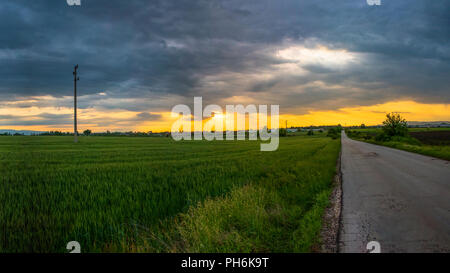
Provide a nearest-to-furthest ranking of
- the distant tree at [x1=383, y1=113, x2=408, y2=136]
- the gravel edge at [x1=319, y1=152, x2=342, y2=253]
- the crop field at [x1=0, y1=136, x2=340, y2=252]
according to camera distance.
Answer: the gravel edge at [x1=319, y1=152, x2=342, y2=253], the crop field at [x1=0, y1=136, x2=340, y2=252], the distant tree at [x1=383, y1=113, x2=408, y2=136]

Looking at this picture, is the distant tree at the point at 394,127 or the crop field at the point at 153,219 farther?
the distant tree at the point at 394,127

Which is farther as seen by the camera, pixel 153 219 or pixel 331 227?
pixel 153 219

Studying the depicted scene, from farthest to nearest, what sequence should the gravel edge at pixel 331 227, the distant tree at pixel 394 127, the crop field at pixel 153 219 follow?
1. the distant tree at pixel 394 127
2. the crop field at pixel 153 219
3. the gravel edge at pixel 331 227

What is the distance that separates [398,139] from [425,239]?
5176cm

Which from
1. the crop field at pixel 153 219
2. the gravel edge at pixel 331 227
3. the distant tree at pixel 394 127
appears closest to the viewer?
the gravel edge at pixel 331 227

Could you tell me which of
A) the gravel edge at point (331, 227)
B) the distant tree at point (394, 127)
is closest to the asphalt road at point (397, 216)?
the gravel edge at point (331, 227)

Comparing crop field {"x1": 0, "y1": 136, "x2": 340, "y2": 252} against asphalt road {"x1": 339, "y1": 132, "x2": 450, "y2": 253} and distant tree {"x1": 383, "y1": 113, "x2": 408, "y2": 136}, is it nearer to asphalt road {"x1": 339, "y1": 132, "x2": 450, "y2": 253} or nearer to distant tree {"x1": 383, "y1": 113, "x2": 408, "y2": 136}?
asphalt road {"x1": 339, "y1": 132, "x2": 450, "y2": 253}

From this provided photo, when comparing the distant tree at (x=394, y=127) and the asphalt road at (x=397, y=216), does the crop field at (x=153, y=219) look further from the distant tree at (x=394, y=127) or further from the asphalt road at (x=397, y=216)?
the distant tree at (x=394, y=127)

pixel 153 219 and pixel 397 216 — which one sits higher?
pixel 397 216

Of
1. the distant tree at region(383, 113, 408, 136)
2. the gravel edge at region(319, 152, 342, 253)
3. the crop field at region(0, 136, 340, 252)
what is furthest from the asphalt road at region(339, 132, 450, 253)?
the distant tree at region(383, 113, 408, 136)

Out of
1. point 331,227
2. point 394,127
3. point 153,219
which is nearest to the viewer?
point 331,227

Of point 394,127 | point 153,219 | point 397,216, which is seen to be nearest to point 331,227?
point 397,216

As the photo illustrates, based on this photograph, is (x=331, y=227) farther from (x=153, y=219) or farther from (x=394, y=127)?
(x=394, y=127)
